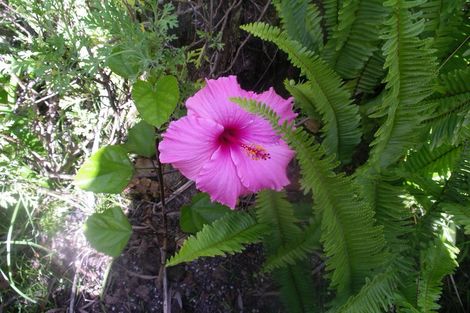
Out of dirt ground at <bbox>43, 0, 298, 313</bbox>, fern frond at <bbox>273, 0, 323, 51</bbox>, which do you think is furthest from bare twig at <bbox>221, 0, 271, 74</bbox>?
fern frond at <bbox>273, 0, 323, 51</bbox>

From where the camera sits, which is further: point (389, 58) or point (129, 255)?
point (129, 255)

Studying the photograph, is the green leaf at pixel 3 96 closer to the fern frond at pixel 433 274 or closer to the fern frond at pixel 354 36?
the fern frond at pixel 354 36

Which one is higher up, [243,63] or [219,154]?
[243,63]

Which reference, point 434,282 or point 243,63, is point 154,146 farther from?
point 434,282

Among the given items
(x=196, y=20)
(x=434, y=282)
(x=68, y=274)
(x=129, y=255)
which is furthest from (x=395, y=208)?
(x=68, y=274)

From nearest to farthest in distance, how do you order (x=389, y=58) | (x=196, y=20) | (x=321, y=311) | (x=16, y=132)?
1. (x=389, y=58)
2. (x=321, y=311)
3. (x=196, y=20)
4. (x=16, y=132)

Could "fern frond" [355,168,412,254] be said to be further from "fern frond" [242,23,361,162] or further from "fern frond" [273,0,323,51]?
"fern frond" [273,0,323,51]
